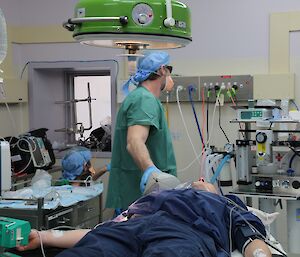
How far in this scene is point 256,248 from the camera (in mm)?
1775

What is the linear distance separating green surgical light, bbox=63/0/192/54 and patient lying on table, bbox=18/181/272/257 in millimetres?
689

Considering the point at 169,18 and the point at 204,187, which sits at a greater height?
the point at 169,18

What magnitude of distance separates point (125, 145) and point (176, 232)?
0.95 metres

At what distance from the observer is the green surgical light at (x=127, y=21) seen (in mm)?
1382

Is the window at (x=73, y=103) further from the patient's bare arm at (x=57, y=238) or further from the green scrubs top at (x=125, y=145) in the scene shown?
the patient's bare arm at (x=57, y=238)

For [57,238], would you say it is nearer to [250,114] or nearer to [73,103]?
[250,114]

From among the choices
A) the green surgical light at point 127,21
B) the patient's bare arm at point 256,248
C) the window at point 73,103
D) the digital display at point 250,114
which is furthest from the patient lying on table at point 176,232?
the window at point 73,103

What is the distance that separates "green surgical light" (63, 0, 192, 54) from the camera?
54.4 inches

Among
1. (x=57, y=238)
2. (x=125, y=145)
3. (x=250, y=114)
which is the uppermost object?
(x=250, y=114)

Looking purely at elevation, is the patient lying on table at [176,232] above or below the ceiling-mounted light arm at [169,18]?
below

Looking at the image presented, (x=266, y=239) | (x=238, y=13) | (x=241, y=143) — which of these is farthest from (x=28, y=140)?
(x=266, y=239)

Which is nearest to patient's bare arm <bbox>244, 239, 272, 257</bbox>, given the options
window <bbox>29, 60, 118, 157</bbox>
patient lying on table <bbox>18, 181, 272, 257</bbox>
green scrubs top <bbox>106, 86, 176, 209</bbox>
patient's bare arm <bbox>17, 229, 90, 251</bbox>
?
patient lying on table <bbox>18, 181, 272, 257</bbox>

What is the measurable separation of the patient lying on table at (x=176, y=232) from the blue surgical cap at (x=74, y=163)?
1.80 metres

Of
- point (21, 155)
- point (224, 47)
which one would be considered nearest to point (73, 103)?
point (21, 155)
